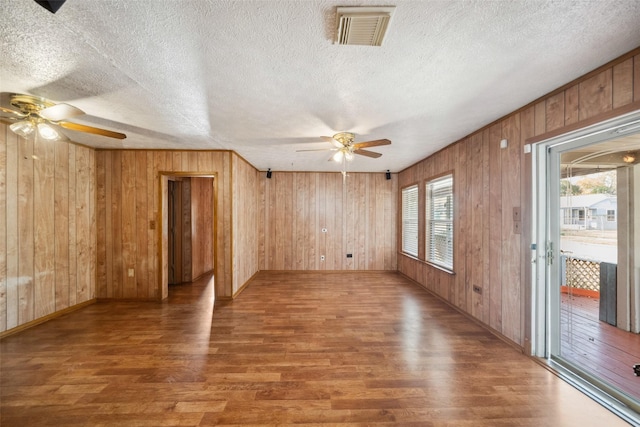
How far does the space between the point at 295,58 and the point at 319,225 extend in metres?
4.45

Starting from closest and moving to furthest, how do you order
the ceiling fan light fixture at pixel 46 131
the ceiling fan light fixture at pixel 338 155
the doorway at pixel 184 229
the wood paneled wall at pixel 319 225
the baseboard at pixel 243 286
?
the ceiling fan light fixture at pixel 46 131, the ceiling fan light fixture at pixel 338 155, the baseboard at pixel 243 286, the doorway at pixel 184 229, the wood paneled wall at pixel 319 225

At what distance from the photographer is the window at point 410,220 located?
513 centimetres

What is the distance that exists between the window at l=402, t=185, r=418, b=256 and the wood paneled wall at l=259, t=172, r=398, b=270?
1.44 ft

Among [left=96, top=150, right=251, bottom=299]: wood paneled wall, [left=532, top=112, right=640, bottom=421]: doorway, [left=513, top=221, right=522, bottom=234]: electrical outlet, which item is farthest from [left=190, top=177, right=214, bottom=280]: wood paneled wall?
[left=532, top=112, right=640, bottom=421]: doorway

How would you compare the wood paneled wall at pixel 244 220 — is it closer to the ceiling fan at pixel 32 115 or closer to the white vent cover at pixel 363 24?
the ceiling fan at pixel 32 115

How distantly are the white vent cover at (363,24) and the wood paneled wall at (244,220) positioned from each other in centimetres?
315

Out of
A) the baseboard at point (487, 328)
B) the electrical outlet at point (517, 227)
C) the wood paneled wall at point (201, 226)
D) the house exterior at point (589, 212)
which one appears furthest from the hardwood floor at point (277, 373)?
the wood paneled wall at point (201, 226)

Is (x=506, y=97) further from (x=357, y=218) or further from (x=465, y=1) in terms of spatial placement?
(x=357, y=218)

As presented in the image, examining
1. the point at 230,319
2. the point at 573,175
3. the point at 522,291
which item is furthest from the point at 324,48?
the point at 230,319

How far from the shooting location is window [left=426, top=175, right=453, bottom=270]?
12.9ft

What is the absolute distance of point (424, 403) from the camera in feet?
5.82

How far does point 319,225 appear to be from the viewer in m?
5.84

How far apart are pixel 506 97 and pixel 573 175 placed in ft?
3.15

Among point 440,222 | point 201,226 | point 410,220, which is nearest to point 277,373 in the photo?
point 440,222
